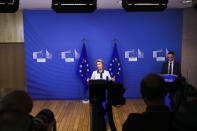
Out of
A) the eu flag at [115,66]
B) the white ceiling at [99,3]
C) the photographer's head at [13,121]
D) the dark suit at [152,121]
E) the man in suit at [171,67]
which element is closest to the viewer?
the photographer's head at [13,121]

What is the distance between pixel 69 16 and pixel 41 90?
9.11 feet

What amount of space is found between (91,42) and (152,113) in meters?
5.19

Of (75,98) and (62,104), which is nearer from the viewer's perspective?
(62,104)

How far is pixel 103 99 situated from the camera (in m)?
2.04

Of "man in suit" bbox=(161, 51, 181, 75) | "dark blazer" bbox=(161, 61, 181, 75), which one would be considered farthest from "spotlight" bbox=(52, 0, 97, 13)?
"dark blazer" bbox=(161, 61, 181, 75)

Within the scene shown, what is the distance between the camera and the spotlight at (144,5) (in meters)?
2.84

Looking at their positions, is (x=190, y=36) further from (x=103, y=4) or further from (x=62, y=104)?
(x=62, y=104)

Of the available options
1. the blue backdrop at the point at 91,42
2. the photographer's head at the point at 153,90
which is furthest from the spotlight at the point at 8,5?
the blue backdrop at the point at 91,42

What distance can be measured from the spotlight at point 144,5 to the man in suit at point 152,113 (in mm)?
1774

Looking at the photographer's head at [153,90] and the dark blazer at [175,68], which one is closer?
the photographer's head at [153,90]

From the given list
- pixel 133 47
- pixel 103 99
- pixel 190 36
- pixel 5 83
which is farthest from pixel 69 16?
pixel 103 99

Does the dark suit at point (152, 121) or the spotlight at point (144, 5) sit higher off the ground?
the spotlight at point (144, 5)

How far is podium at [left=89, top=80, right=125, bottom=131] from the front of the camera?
193 centimetres

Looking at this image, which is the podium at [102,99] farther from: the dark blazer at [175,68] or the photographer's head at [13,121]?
the dark blazer at [175,68]
